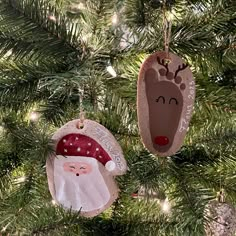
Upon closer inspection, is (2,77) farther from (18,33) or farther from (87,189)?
(87,189)

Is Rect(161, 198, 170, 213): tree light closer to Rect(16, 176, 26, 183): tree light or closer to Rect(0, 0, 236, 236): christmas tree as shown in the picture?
Rect(0, 0, 236, 236): christmas tree

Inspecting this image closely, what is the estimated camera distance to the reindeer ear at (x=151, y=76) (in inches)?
23.8

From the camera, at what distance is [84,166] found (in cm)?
62

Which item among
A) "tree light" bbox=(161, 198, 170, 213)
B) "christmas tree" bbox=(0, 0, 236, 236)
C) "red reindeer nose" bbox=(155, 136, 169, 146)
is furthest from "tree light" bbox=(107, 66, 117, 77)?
"tree light" bbox=(161, 198, 170, 213)

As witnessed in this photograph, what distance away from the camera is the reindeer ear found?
0.60 m

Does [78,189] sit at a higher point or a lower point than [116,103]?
lower

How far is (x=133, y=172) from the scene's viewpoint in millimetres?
634

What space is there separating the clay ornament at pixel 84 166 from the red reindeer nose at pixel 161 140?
0.05m

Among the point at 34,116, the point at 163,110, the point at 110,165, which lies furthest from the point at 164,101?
the point at 34,116

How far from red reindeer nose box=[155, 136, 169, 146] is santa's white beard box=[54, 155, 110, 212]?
0.09m

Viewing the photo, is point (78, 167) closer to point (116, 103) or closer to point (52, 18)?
point (116, 103)

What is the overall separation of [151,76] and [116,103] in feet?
0.20

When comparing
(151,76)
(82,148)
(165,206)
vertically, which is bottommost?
(165,206)

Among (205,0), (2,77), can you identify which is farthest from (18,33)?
(205,0)
